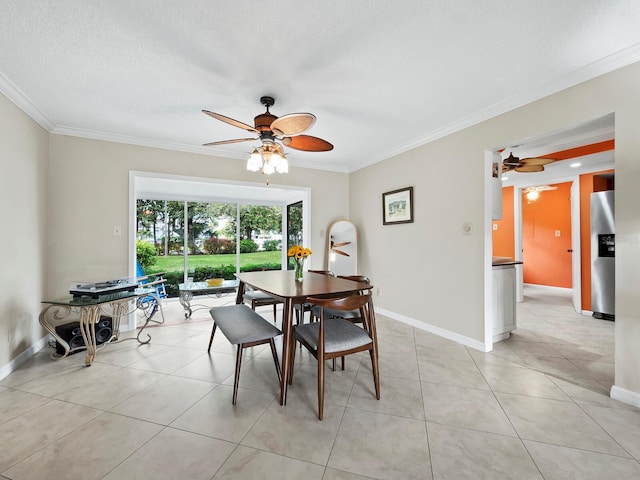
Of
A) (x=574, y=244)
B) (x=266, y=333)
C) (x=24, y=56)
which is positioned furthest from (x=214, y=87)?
(x=574, y=244)

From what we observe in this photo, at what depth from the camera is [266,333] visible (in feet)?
6.74

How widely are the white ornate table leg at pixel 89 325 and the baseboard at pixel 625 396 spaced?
4223 millimetres

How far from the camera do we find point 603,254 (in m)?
3.86

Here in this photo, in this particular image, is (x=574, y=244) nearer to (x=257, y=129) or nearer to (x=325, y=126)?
(x=325, y=126)

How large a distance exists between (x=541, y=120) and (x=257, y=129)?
2426 mm

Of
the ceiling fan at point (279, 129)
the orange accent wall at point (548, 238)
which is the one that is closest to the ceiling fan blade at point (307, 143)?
the ceiling fan at point (279, 129)

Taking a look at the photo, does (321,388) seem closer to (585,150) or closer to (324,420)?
(324,420)

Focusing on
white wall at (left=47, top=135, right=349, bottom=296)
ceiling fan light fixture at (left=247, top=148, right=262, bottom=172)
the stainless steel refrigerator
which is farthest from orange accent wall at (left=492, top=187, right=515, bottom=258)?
white wall at (left=47, top=135, right=349, bottom=296)

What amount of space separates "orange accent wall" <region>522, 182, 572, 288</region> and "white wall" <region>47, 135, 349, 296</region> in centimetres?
719

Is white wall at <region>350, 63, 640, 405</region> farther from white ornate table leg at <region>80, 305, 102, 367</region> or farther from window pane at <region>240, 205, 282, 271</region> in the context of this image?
white ornate table leg at <region>80, 305, 102, 367</region>

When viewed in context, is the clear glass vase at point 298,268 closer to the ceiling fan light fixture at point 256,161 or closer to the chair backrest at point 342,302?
the chair backrest at point 342,302

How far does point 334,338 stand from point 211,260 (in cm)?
482

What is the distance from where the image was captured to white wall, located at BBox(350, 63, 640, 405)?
191 cm

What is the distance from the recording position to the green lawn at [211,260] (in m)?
5.64
